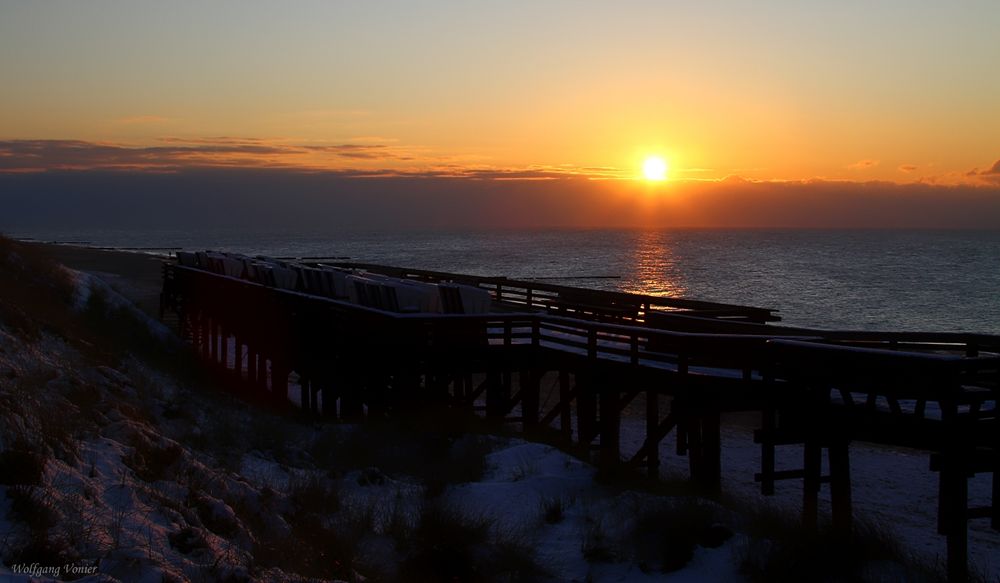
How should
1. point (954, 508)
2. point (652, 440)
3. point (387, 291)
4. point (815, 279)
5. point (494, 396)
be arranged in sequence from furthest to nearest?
point (815, 279) < point (387, 291) < point (494, 396) < point (652, 440) < point (954, 508)

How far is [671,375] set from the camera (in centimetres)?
1535

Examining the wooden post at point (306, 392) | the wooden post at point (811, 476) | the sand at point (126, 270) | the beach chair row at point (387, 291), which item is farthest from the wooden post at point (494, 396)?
the sand at point (126, 270)

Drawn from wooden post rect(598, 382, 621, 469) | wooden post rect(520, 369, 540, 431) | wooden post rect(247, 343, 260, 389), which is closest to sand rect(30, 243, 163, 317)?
wooden post rect(247, 343, 260, 389)

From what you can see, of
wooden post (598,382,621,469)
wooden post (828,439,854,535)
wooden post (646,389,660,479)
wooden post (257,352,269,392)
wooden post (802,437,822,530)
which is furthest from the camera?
wooden post (257,352,269,392)

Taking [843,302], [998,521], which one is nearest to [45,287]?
[998,521]

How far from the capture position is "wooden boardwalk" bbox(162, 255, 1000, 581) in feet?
37.0

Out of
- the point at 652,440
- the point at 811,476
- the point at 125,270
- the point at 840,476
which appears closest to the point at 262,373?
the point at 652,440

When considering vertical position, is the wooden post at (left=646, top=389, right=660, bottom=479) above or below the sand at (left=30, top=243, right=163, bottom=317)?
above

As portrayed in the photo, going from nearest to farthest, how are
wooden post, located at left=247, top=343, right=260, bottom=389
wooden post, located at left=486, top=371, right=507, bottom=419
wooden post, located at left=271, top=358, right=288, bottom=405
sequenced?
1. wooden post, located at left=486, top=371, right=507, bottom=419
2. wooden post, located at left=271, top=358, right=288, bottom=405
3. wooden post, located at left=247, top=343, right=260, bottom=389

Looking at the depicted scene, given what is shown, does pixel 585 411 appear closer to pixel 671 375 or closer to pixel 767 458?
pixel 671 375

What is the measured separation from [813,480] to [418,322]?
7737 mm

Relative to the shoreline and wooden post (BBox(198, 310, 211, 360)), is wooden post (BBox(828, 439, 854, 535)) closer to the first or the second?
wooden post (BBox(198, 310, 211, 360))

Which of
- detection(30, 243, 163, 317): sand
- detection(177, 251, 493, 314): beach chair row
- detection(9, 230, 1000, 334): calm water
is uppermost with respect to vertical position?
detection(177, 251, 493, 314): beach chair row

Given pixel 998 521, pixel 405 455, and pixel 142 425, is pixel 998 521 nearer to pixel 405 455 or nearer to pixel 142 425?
pixel 405 455
